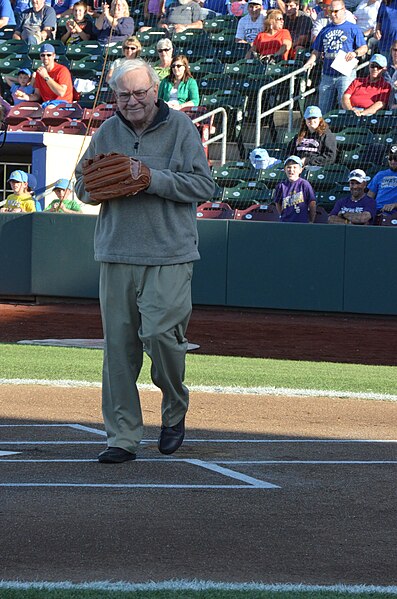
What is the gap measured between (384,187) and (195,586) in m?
13.4

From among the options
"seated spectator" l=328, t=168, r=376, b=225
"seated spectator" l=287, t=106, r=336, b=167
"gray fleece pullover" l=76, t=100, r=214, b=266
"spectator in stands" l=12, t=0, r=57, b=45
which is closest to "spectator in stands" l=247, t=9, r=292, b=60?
"seated spectator" l=287, t=106, r=336, b=167

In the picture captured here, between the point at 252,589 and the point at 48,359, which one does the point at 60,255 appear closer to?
the point at 48,359

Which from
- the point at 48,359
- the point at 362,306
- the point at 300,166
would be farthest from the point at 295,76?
the point at 48,359

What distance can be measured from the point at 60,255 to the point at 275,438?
39.1ft

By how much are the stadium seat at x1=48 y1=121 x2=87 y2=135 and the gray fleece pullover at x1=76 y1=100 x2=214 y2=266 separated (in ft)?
47.8

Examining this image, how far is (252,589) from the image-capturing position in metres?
3.57

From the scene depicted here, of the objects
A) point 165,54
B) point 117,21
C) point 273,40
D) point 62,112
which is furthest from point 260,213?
point 117,21

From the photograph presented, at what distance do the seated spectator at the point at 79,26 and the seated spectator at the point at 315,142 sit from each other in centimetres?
636

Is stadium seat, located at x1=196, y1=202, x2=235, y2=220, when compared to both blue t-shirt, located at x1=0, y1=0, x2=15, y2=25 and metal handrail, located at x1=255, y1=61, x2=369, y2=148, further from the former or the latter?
blue t-shirt, located at x1=0, y1=0, x2=15, y2=25

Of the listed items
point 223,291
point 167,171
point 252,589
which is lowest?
point 223,291

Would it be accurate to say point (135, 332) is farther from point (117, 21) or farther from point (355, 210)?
point (117, 21)

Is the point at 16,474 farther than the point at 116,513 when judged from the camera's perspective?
Yes

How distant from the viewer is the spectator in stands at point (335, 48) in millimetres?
18266

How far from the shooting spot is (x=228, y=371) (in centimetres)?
1139
